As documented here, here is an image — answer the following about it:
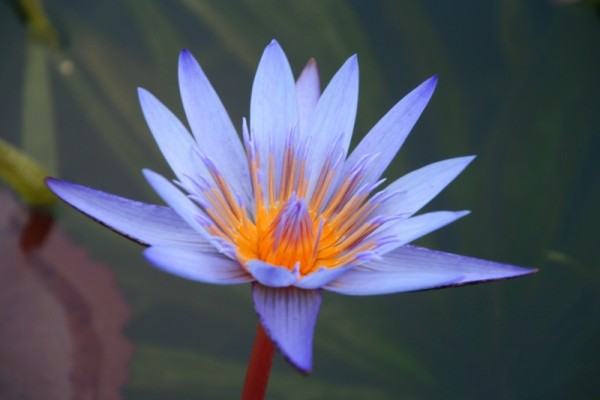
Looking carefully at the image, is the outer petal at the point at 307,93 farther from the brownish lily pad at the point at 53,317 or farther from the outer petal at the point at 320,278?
the brownish lily pad at the point at 53,317

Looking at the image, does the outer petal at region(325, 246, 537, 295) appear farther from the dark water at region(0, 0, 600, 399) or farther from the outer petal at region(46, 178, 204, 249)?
the dark water at region(0, 0, 600, 399)

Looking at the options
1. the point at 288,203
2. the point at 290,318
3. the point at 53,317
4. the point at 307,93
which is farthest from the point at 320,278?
the point at 53,317

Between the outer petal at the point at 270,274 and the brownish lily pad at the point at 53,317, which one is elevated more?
the outer petal at the point at 270,274

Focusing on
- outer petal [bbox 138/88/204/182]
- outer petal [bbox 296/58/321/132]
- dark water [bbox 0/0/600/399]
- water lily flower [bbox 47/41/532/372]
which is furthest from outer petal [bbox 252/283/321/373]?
dark water [bbox 0/0/600/399]

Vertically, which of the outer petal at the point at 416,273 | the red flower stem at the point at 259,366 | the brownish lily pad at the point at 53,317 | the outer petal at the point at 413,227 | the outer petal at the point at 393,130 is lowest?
the brownish lily pad at the point at 53,317

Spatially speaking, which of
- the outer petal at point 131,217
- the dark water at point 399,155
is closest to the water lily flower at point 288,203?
the outer petal at point 131,217

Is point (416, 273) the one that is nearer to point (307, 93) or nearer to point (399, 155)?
point (307, 93)
